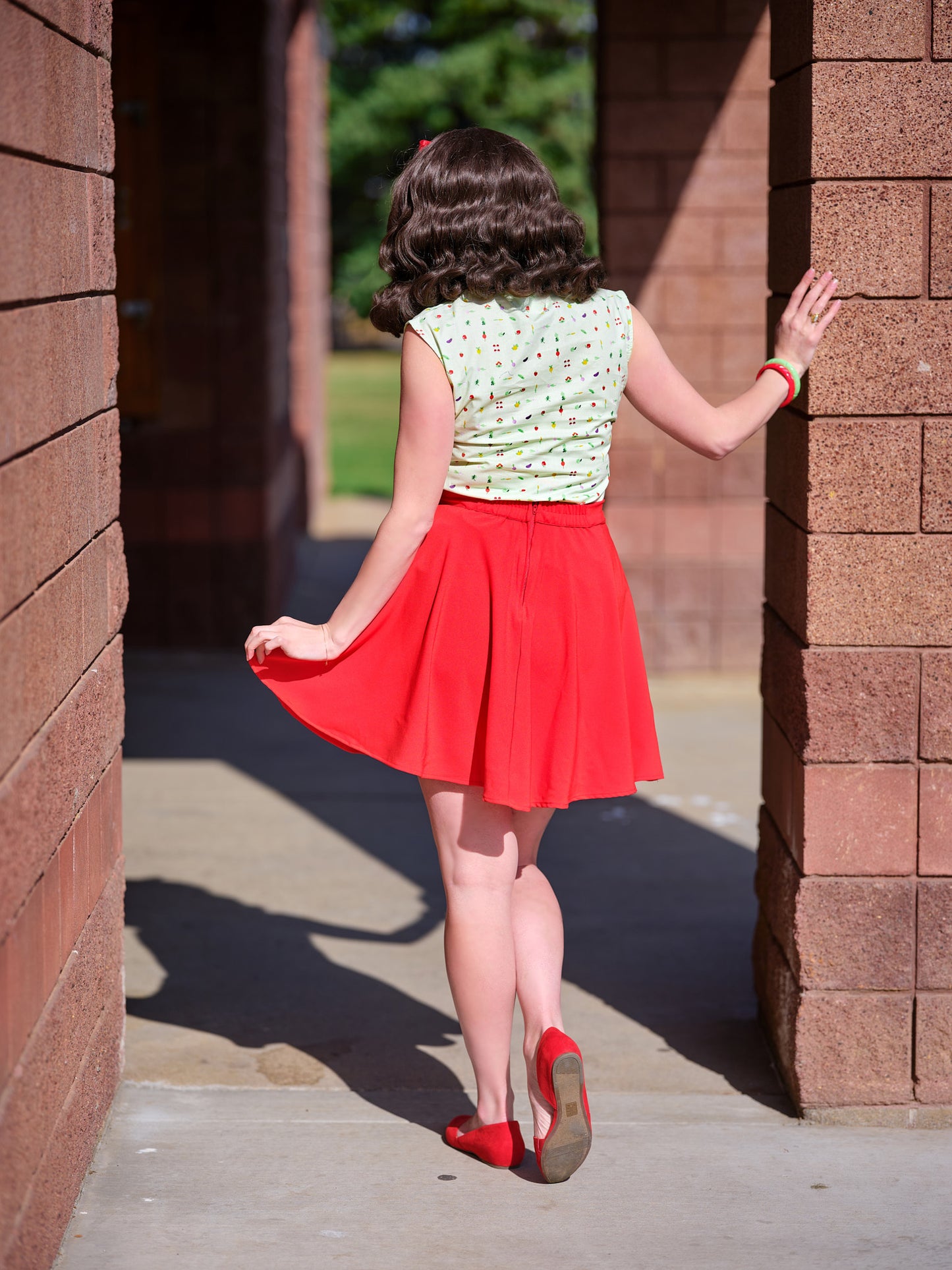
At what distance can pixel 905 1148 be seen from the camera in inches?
131

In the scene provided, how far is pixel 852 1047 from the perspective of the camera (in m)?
3.40

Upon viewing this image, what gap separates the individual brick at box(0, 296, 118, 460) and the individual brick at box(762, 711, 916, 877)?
1598 mm

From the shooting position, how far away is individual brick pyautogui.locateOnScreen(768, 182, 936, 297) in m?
3.21

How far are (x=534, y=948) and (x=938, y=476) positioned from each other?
1212 millimetres

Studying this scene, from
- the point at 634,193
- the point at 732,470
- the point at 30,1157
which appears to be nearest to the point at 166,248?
the point at 634,193

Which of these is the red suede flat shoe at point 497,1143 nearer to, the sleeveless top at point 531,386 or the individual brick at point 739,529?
the sleeveless top at point 531,386

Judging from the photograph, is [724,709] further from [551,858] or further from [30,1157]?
[30,1157]

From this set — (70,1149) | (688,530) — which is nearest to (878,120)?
(70,1149)

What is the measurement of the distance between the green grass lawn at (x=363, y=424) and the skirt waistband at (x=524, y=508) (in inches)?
163

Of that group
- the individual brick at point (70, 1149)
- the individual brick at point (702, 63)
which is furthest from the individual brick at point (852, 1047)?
the individual brick at point (702, 63)

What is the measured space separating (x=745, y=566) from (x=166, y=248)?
10.8ft

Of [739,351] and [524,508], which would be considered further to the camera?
[739,351]

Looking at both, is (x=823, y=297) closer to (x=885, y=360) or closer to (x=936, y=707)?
(x=885, y=360)

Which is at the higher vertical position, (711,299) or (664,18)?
(664,18)
